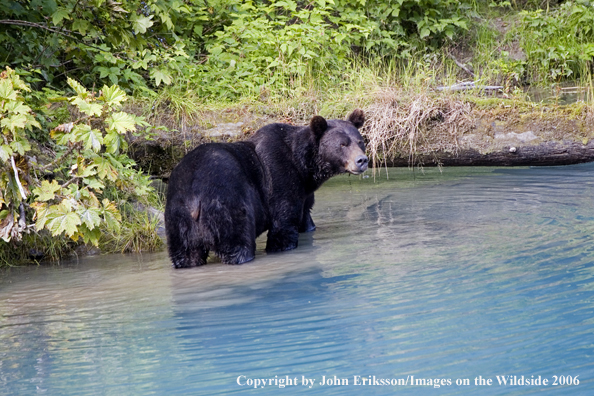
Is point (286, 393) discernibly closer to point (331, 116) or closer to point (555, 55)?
point (331, 116)

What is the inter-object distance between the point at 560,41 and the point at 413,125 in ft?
21.3

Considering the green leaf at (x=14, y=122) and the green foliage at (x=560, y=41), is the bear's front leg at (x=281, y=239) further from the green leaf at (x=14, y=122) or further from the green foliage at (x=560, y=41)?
the green foliage at (x=560, y=41)

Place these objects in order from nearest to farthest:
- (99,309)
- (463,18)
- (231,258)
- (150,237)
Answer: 1. (99,309)
2. (231,258)
3. (150,237)
4. (463,18)

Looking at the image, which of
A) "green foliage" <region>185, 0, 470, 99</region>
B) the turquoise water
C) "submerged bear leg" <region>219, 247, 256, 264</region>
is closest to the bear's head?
the turquoise water

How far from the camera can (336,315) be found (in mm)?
3910

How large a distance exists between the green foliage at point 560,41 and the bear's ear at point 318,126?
8.11m

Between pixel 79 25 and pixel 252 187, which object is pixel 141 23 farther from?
pixel 252 187

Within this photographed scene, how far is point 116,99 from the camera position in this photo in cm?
523

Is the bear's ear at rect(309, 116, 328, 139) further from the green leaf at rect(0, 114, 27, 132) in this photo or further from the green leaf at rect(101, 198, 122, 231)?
the green leaf at rect(0, 114, 27, 132)

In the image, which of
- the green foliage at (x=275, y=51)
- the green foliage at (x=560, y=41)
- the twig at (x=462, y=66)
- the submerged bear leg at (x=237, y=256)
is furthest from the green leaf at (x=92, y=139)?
the green foliage at (x=560, y=41)

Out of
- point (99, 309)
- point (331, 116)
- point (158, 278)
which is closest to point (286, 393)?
point (99, 309)

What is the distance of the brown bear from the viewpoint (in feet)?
18.5

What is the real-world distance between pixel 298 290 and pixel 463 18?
10944mm

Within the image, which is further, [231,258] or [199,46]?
[199,46]
